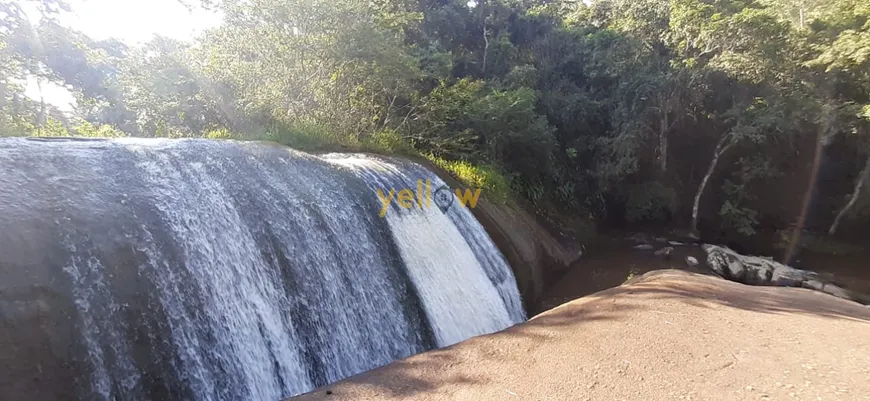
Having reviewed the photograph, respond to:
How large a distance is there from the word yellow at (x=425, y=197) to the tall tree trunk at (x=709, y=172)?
26.5ft

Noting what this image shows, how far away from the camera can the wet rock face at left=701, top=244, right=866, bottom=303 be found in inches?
428

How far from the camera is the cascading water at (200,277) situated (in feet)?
10.6

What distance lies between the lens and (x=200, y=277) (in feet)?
13.7

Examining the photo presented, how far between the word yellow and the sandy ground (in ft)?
9.56

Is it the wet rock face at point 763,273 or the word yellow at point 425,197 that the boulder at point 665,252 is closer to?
the wet rock face at point 763,273

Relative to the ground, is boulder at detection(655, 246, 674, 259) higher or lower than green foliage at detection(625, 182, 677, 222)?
lower

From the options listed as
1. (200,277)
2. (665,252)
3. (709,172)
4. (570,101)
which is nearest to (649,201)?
(709,172)

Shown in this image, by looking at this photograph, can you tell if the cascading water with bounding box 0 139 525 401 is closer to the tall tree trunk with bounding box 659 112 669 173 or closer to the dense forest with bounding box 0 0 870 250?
the dense forest with bounding box 0 0 870 250

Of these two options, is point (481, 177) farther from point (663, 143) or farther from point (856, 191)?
point (856, 191)

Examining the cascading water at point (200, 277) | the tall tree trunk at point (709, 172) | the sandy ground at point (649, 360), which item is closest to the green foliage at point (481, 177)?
the cascading water at point (200, 277)

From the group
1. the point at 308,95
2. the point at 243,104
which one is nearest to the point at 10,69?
the point at 243,104

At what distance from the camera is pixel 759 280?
11.3 metres

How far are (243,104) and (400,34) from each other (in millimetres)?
4646

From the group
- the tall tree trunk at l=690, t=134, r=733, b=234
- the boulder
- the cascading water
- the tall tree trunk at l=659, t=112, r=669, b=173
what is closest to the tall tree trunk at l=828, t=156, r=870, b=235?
the tall tree trunk at l=690, t=134, r=733, b=234
